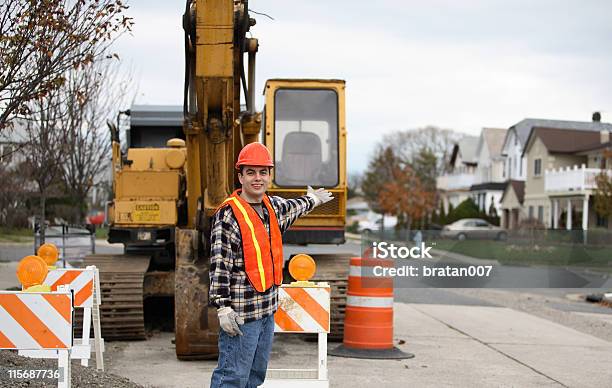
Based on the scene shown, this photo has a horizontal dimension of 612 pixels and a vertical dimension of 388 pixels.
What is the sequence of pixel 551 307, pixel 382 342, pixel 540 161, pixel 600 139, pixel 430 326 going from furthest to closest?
pixel 540 161 → pixel 600 139 → pixel 551 307 → pixel 430 326 → pixel 382 342

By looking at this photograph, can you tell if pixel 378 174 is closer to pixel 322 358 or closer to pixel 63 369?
pixel 322 358

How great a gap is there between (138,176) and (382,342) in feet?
13.0

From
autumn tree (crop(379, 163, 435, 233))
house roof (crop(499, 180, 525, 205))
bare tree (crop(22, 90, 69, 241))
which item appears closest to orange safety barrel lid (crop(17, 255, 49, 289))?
bare tree (crop(22, 90, 69, 241))

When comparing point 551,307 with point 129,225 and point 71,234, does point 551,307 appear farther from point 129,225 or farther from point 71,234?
point 71,234

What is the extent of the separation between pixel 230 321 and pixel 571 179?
49.2 m

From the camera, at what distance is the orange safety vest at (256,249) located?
245 inches

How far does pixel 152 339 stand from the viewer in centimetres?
1223

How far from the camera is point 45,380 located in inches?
291

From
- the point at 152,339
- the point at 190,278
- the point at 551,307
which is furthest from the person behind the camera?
the point at 551,307

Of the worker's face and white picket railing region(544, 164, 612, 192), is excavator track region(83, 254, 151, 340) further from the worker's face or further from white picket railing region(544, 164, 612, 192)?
white picket railing region(544, 164, 612, 192)

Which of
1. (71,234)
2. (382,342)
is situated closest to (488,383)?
(382,342)

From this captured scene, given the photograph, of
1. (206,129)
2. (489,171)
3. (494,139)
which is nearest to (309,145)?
(206,129)

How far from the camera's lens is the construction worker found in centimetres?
617

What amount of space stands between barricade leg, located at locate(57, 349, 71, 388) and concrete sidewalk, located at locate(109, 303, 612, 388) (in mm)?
2594
